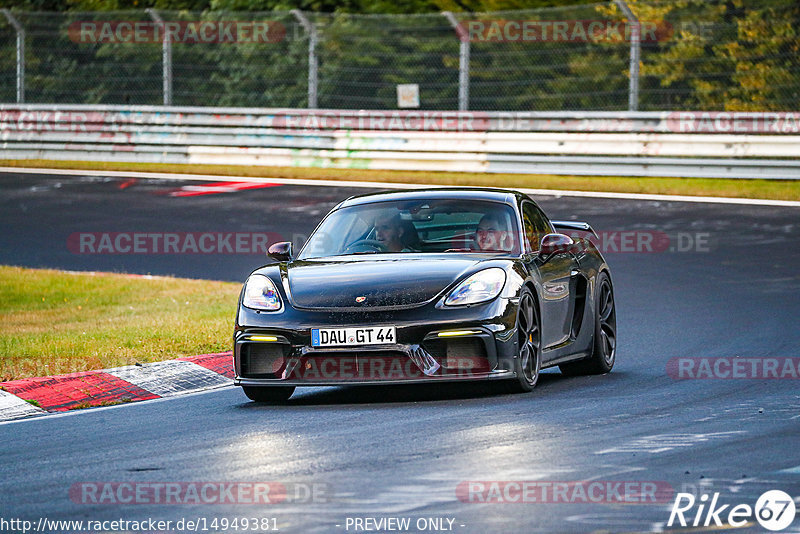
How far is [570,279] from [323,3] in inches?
905

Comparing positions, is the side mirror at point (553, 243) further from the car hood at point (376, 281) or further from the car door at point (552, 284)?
the car hood at point (376, 281)

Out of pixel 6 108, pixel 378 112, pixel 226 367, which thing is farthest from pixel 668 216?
pixel 6 108

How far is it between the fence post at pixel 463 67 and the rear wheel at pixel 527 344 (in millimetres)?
15164

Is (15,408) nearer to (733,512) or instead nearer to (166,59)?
(733,512)

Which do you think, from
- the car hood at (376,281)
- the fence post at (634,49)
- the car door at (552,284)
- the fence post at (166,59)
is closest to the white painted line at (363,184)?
the fence post at (166,59)

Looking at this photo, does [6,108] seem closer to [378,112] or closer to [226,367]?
[378,112]

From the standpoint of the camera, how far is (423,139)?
80.1 ft

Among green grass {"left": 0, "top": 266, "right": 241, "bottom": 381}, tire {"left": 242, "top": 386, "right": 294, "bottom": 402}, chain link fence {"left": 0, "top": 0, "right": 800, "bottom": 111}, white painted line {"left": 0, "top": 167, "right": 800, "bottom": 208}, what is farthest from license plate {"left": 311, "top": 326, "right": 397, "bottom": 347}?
chain link fence {"left": 0, "top": 0, "right": 800, "bottom": 111}

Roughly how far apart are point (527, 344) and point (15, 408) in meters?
3.05

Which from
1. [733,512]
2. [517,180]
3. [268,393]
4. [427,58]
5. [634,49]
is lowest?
[517,180]

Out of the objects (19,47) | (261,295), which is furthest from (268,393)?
(19,47)

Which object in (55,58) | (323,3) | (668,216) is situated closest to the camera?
(668,216)

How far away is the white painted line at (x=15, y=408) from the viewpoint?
8.86 meters

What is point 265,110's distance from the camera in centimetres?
2555
